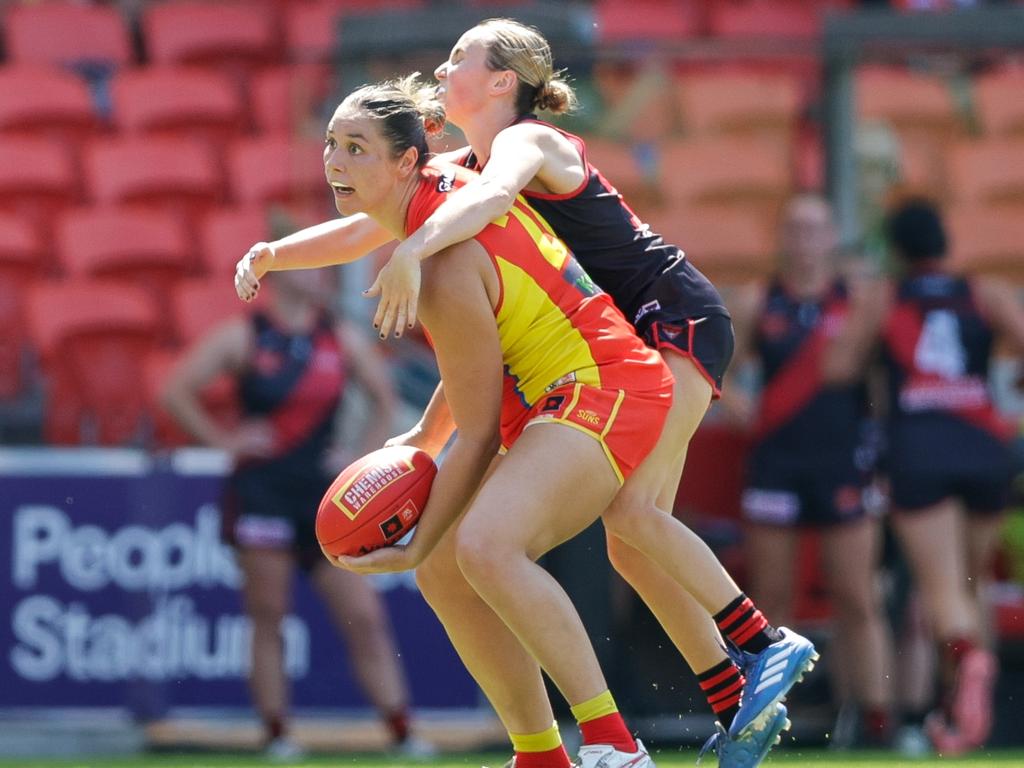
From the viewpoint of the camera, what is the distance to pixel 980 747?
7980 millimetres

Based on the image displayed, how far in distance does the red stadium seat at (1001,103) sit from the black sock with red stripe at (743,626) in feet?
15.2

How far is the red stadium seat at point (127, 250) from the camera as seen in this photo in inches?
410

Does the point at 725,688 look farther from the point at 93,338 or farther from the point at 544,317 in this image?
the point at 93,338

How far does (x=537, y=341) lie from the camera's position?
4742 mm

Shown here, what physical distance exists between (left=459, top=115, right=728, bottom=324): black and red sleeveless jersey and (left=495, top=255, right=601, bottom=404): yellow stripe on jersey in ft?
1.52

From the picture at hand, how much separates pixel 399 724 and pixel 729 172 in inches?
117

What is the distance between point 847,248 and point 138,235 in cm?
420

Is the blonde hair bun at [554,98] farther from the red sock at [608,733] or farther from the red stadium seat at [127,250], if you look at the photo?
the red stadium seat at [127,250]

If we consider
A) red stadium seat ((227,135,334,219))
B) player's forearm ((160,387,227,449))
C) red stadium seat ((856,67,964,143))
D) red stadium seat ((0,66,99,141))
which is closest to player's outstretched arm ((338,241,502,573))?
player's forearm ((160,387,227,449))

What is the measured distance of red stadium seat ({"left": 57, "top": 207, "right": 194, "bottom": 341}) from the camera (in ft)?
34.2

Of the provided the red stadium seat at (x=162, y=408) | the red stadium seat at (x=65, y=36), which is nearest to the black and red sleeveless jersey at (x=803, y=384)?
the red stadium seat at (x=162, y=408)

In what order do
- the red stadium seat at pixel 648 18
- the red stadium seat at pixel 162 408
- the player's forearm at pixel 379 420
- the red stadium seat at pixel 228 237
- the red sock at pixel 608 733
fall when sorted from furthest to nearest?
1. the red stadium seat at pixel 648 18
2. the red stadium seat at pixel 228 237
3. the red stadium seat at pixel 162 408
4. the player's forearm at pixel 379 420
5. the red sock at pixel 608 733

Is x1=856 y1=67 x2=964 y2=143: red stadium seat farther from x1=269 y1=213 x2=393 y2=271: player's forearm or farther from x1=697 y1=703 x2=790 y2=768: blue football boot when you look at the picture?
x1=697 y1=703 x2=790 y2=768: blue football boot

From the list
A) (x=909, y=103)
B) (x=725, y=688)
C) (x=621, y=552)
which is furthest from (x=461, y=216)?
(x=909, y=103)
